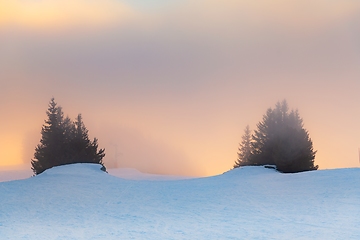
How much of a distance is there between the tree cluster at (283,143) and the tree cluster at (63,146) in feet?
58.1

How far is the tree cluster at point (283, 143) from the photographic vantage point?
38.5m

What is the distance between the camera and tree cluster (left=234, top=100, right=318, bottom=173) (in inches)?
1517

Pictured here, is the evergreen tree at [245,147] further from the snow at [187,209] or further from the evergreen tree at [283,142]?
the snow at [187,209]

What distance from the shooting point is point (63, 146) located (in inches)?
1813

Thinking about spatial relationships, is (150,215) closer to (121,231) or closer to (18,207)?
(121,231)

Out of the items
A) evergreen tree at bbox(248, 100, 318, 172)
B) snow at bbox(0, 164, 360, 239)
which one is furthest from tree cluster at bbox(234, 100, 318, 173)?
snow at bbox(0, 164, 360, 239)

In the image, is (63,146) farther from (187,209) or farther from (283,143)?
(187,209)

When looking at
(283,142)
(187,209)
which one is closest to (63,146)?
(283,142)

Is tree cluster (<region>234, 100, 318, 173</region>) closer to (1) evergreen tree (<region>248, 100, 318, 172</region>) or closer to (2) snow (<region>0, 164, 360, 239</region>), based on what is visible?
(1) evergreen tree (<region>248, 100, 318, 172</region>)

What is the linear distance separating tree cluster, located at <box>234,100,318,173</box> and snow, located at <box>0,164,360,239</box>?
1683 cm

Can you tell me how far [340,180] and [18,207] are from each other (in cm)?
1350

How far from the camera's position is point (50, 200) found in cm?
1597

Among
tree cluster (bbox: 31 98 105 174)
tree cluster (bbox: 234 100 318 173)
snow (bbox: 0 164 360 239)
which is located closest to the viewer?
snow (bbox: 0 164 360 239)

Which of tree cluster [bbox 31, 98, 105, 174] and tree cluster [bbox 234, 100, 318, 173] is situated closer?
tree cluster [bbox 234, 100, 318, 173]
